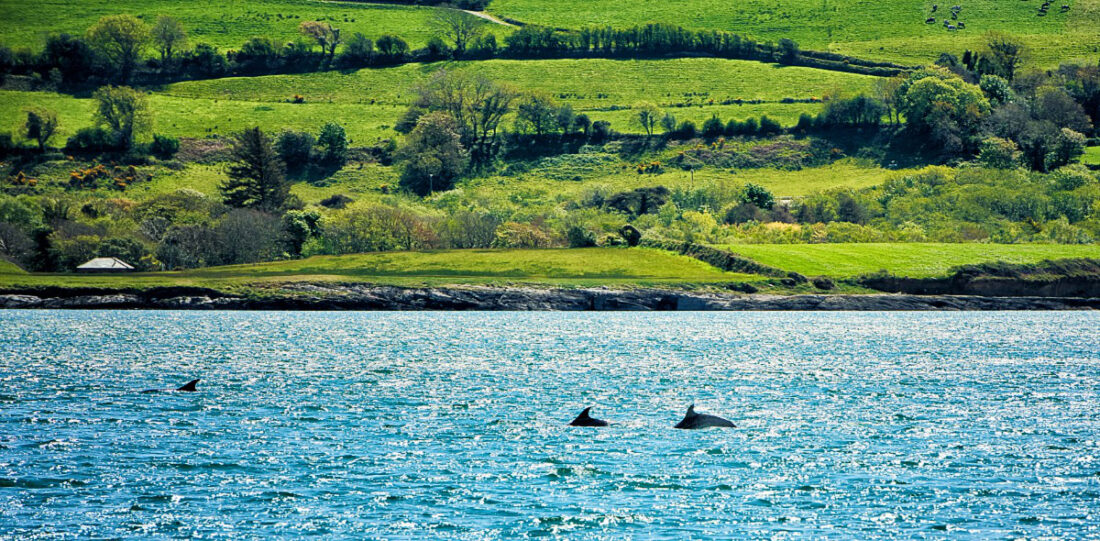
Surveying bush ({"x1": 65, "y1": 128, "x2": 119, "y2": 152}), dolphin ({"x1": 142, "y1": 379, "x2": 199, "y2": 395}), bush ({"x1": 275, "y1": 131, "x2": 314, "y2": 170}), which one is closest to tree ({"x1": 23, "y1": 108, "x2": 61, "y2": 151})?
bush ({"x1": 65, "y1": 128, "x2": 119, "y2": 152})

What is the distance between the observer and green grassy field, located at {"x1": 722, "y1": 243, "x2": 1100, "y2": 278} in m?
104

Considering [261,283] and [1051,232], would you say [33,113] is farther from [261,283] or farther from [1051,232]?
[1051,232]

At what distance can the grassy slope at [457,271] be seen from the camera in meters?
98.6

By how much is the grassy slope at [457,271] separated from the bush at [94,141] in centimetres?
7632

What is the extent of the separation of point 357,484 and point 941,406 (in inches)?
831

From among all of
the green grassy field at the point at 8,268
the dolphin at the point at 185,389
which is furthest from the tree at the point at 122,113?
the dolphin at the point at 185,389

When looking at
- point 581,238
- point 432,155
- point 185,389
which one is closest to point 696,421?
point 185,389

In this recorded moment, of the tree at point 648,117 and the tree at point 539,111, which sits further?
the tree at point 539,111

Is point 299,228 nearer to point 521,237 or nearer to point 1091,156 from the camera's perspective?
point 521,237

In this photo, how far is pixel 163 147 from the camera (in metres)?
171

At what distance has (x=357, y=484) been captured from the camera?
2155 cm

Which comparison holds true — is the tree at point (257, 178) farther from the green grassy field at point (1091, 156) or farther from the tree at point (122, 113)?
the green grassy field at point (1091, 156)

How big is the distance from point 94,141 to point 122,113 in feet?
23.6

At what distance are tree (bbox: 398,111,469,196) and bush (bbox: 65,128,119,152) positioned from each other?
154 feet
